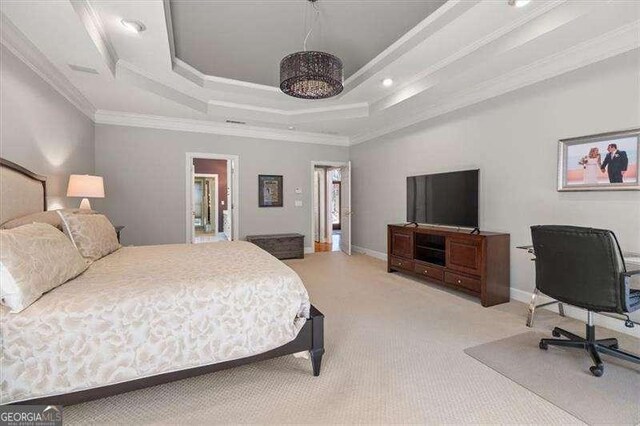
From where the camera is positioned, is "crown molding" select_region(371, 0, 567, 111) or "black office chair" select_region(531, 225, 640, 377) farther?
"crown molding" select_region(371, 0, 567, 111)

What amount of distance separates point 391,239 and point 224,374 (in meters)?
3.51

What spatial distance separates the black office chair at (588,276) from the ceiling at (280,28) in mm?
2253

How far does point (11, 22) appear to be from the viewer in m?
2.44

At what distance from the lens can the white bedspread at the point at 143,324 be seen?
1.47m

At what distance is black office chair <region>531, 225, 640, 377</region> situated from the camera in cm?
200

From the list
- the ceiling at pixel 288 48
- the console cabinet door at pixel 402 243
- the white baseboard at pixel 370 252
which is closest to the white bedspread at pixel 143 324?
the ceiling at pixel 288 48

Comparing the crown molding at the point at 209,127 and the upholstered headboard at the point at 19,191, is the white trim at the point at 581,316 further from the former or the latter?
the upholstered headboard at the point at 19,191

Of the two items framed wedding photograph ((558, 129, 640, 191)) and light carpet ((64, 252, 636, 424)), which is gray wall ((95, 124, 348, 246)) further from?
framed wedding photograph ((558, 129, 640, 191))

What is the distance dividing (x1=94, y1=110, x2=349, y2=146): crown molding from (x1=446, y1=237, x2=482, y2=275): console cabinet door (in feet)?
12.5

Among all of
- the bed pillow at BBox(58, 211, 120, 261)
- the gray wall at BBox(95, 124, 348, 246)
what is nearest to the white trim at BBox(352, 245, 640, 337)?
the gray wall at BBox(95, 124, 348, 246)

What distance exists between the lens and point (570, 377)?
6.77 ft

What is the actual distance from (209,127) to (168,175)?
1.17 meters

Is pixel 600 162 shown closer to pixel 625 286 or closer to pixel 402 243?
pixel 625 286

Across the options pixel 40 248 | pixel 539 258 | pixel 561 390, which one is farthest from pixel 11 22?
pixel 561 390
